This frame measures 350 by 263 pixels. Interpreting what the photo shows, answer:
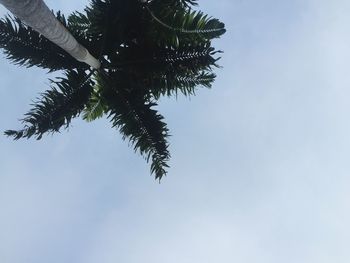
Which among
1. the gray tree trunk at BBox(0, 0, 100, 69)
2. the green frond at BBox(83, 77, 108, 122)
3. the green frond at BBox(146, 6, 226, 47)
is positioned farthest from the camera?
the green frond at BBox(83, 77, 108, 122)

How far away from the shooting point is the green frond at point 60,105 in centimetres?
1275

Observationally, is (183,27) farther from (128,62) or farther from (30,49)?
(30,49)

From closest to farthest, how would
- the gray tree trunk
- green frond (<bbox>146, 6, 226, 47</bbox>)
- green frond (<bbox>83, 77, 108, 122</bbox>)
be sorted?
the gray tree trunk < green frond (<bbox>146, 6, 226, 47</bbox>) < green frond (<bbox>83, 77, 108, 122</bbox>)

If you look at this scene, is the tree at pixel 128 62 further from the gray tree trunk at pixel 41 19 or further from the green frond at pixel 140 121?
the gray tree trunk at pixel 41 19

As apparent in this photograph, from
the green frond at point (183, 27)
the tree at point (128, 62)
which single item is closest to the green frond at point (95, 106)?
the tree at point (128, 62)

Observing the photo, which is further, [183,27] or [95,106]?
[95,106]

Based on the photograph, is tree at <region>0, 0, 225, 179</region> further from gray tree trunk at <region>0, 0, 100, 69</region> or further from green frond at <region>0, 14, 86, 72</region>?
gray tree trunk at <region>0, 0, 100, 69</region>

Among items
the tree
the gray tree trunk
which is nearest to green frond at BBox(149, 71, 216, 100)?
the tree

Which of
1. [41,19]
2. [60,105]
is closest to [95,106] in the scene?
[60,105]

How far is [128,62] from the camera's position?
42.9 feet

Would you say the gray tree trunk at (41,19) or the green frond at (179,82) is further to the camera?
the green frond at (179,82)

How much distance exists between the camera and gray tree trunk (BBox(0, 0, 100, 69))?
7.23 m

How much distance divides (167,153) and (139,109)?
1.29m

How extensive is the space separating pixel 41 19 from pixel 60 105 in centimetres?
507
